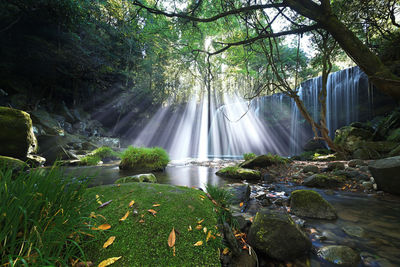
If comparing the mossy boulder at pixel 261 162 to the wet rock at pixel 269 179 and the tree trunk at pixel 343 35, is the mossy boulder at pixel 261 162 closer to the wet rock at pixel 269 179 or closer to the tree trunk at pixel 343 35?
the wet rock at pixel 269 179

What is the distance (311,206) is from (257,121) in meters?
17.8

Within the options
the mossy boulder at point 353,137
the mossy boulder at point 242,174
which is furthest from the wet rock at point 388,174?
the mossy boulder at point 353,137

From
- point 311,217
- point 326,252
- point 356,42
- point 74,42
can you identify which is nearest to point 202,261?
point 326,252

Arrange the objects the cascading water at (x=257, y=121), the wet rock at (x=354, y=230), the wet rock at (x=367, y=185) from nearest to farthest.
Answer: the wet rock at (x=354, y=230), the wet rock at (x=367, y=185), the cascading water at (x=257, y=121)

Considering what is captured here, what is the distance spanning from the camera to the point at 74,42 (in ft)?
42.4

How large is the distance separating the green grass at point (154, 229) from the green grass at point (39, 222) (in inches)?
5.8

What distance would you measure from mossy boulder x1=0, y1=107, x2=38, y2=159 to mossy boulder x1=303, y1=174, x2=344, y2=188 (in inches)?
365

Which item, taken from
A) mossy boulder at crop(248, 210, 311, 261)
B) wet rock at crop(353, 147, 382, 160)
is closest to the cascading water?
mossy boulder at crop(248, 210, 311, 261)

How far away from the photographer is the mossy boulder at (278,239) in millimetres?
1584

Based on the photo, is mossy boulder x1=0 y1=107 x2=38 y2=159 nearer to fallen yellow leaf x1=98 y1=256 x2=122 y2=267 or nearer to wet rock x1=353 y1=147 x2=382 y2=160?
fallen yellow leaf x1=98 y1=256 x2=122 y2=267

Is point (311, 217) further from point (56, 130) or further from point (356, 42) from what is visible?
point (56, 130)

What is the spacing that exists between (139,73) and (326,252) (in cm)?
2089

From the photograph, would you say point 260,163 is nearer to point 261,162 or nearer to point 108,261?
point 261,162

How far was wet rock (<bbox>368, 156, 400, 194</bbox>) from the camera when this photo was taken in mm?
3038
